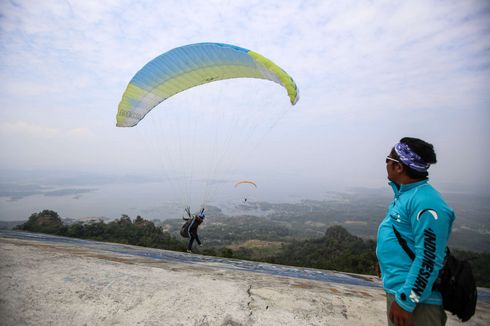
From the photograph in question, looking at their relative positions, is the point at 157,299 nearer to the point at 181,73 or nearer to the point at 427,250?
the point at 427,250

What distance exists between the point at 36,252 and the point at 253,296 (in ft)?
13.4

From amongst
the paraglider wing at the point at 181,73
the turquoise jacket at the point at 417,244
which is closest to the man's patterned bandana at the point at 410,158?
the turquoise jacket at the point at 417,244

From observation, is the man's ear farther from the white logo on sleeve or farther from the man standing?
the white logo on sleeve

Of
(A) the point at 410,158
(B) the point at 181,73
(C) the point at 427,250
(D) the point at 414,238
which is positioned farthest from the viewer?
(B) the point at 181,73

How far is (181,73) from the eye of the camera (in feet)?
28.1

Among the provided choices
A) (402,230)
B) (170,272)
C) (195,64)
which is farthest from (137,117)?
(402,230)

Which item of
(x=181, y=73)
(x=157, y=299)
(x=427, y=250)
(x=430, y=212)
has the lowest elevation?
(x=157, y=299)

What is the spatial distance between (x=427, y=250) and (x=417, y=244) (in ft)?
0.21

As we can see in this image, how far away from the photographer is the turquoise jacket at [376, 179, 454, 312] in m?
1.61

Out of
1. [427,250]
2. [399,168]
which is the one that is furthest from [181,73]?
[427,250]

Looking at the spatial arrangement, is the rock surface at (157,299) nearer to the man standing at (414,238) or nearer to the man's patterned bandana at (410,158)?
the man standing at (414,238)

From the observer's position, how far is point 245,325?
2.68m

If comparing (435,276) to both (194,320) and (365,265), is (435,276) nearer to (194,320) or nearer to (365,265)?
(194,320)

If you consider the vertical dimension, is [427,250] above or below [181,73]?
below
